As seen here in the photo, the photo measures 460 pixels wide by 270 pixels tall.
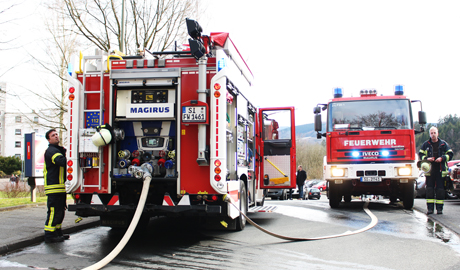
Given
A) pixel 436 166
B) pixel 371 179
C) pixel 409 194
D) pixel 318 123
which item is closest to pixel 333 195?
pixel 371 179

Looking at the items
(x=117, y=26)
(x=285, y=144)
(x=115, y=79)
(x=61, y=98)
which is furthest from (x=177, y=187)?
(x=61, y=98)

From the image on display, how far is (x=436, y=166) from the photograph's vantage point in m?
10.3

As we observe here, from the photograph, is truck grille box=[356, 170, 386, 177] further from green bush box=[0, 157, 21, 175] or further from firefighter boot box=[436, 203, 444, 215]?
green bush box=[0, 157, 21, 175]

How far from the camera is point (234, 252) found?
242 inches

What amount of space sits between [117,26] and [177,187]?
43.9 feet

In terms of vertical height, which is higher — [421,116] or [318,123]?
[421,116]

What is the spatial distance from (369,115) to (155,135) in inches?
291

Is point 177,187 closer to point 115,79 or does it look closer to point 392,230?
point 115,79

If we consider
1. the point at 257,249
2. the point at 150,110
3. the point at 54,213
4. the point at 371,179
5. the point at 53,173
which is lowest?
the point at 257,249

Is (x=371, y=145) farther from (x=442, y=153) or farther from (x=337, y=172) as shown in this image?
(x=442, y=153)

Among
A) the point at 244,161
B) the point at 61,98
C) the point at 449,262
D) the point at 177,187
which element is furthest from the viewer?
the point at 61,98

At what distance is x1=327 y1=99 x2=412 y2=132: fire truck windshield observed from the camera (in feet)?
39.2

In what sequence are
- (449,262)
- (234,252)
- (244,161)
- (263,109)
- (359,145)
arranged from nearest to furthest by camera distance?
1. (449,262)
2. (234,252)
3. (244,161)
4. (263,109)
5. (359,145)

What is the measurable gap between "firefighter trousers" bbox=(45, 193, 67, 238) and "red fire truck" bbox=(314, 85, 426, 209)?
23.9 feet
